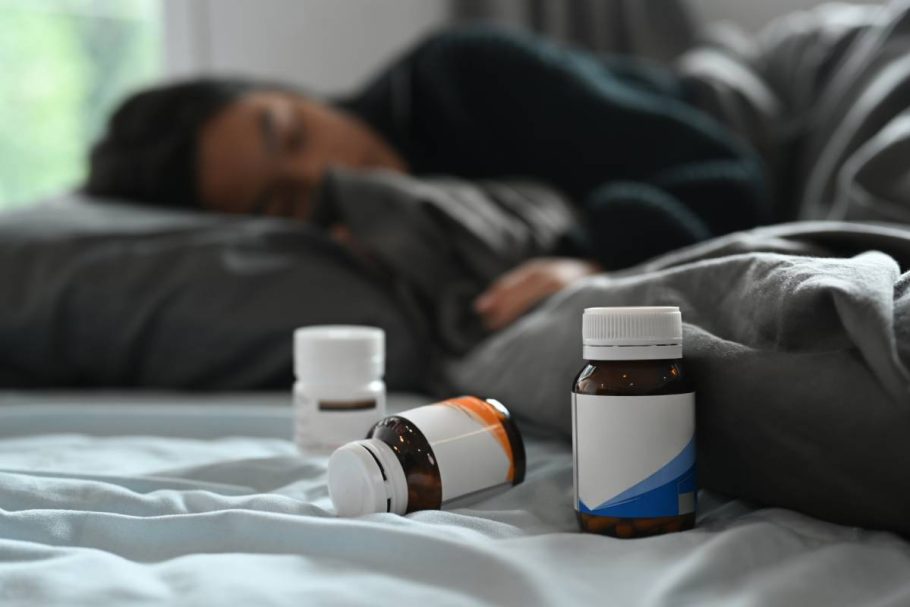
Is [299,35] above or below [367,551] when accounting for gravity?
above

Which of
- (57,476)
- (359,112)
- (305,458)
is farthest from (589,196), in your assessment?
(57,476)

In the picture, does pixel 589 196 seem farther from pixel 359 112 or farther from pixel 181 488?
pixel 181 488

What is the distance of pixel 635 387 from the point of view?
1.50 feet

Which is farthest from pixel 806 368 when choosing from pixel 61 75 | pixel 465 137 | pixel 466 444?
pixel 61 75

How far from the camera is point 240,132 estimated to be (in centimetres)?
130

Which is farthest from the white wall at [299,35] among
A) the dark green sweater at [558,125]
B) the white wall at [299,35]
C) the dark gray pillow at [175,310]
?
the dark gray pillow at [175,310]

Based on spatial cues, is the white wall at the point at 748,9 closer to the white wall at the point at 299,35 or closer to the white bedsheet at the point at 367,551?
the white wall at the point at 299,35

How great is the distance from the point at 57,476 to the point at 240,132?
32.2 inches

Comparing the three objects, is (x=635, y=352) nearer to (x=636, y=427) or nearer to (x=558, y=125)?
(x=636, y=427)

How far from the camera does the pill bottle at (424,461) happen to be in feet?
1.61

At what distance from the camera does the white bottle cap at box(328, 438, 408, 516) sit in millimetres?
486

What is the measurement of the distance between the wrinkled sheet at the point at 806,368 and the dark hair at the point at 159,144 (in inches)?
36.8

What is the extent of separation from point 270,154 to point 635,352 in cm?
93

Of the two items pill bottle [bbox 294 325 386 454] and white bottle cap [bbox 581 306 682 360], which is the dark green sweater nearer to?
pill bottle [bbox 294 325 386 454]
